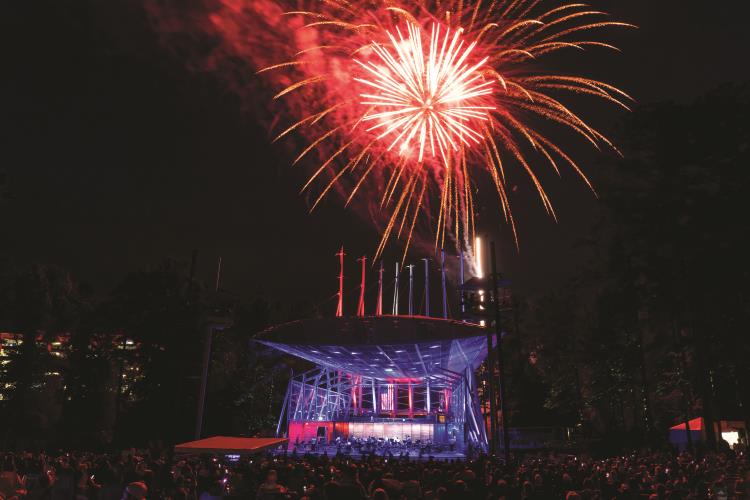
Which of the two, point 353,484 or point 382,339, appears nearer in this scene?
point 353,484

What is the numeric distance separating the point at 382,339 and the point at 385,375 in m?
18.5

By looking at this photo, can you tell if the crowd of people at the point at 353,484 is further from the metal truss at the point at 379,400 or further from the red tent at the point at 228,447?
the metal truss at the point at 379,400

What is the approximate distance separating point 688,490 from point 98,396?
4310cm

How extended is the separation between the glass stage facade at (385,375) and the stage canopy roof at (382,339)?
0.19 ft

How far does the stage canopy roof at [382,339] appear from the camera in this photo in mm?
32281

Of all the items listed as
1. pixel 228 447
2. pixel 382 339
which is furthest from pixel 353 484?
pixel 382 339

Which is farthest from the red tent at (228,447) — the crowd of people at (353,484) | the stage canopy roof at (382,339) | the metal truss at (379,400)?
the metal truss at (379,400)

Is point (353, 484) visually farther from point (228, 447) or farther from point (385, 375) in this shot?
point (385, 375)

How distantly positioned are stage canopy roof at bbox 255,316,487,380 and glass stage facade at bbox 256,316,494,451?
0.19 feet

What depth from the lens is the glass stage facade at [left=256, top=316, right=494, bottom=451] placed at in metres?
33.8

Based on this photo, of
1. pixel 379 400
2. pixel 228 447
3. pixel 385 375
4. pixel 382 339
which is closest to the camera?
pixel 228 447

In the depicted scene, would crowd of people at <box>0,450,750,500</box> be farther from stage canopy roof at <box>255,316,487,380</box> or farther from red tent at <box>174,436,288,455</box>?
stage canopy roof at <box>255,316,487,380</box>

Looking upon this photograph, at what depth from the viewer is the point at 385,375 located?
51562 millimetres

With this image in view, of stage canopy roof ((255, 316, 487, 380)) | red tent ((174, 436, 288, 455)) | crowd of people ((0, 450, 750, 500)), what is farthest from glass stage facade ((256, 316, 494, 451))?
crowd of people ((0, 450, 750, 500))
